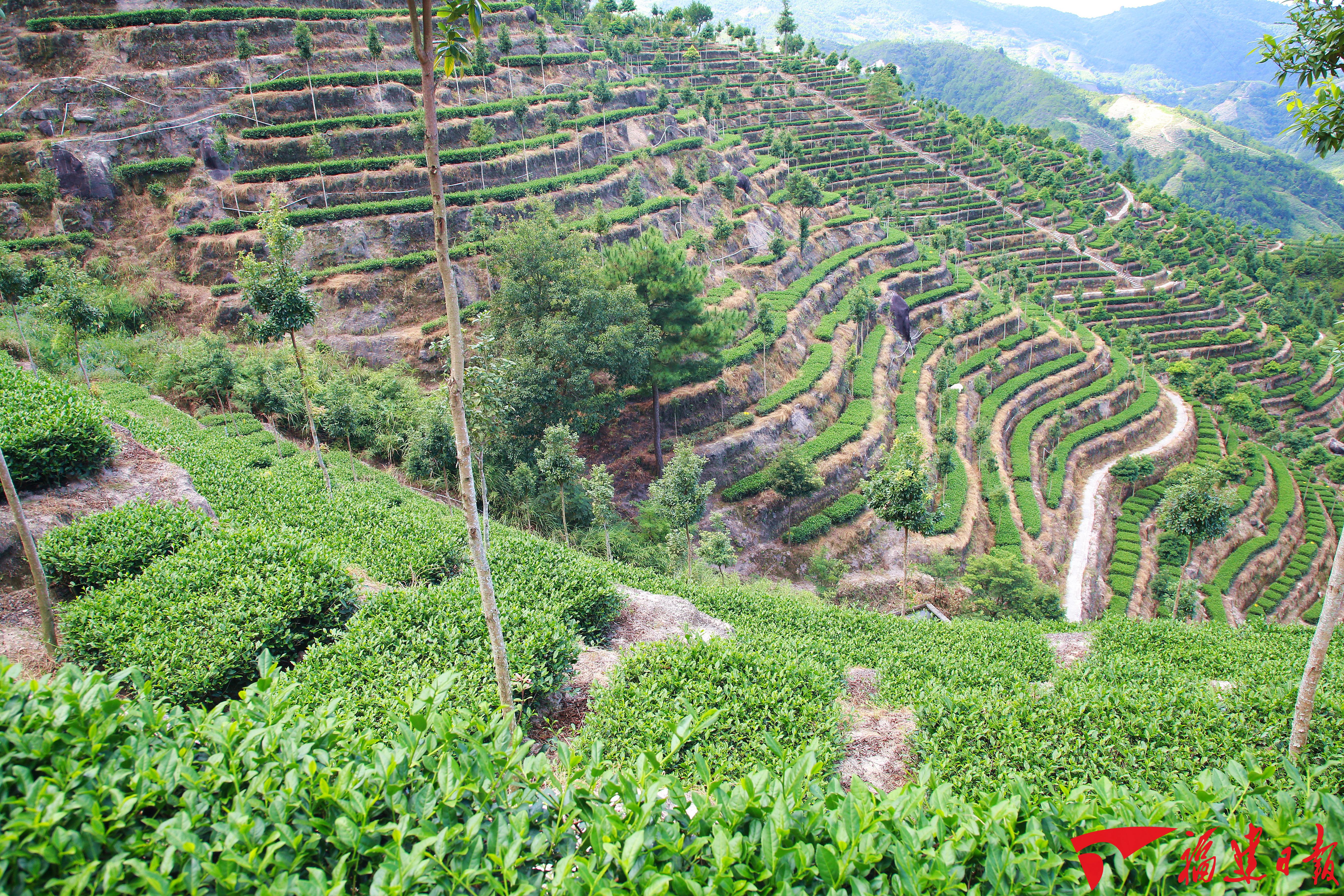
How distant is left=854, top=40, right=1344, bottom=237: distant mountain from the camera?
12719 centimetres

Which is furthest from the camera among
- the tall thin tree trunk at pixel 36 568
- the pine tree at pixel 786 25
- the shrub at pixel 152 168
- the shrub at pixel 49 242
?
the pine tree at pixel 786 25

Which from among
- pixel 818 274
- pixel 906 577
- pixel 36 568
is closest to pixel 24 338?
pixel 36 568

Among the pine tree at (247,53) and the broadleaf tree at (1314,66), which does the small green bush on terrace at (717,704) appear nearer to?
the broadleaf tree at (1314,66)

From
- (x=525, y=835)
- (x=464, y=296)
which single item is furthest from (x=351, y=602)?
(x=464, y=296)

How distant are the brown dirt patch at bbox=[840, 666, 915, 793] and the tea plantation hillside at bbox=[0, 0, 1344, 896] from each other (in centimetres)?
9

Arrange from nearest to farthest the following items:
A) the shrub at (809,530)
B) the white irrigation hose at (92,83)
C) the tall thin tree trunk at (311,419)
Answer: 1. the tall thin tree trunk at (311,419)
2. the shrub at (809,530)
3. the white irrigation hose at (92,83)

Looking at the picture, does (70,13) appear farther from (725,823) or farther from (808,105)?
(808,105)

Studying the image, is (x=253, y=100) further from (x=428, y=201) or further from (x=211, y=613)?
(x=211, y=613)

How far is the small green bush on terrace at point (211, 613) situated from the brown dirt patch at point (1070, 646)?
37.3 feet

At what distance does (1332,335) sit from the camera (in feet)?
205

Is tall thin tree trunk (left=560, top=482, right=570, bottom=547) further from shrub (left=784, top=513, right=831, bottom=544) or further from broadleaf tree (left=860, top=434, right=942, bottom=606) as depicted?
shrub (left=784, top=513, right=831, bottom=544)

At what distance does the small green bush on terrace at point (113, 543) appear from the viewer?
7738 mm

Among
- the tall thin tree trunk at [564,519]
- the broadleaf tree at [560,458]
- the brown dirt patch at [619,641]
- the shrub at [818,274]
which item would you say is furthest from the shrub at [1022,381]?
the brown dirt patch at [619,641]

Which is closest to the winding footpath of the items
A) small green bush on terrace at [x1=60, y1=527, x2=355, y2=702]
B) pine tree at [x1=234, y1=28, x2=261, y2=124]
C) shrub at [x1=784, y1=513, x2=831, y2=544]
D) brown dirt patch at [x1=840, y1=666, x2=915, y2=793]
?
shrub at [x1=784, y1=513, x2=831, y2=544]
